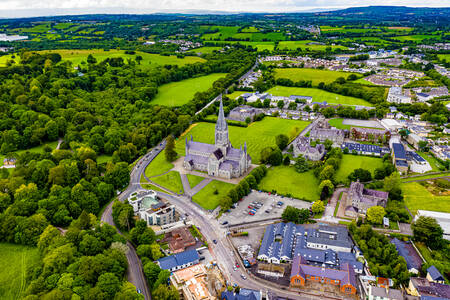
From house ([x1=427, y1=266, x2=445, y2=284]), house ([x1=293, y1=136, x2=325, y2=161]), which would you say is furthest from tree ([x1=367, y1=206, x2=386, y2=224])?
house ([x1=293, y1=136, x2=325, y2=161])

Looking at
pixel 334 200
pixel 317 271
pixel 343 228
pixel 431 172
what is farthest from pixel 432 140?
pixel 317 271

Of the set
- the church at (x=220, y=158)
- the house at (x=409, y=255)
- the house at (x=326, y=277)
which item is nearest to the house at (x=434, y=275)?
the house at (x=409, y=255)

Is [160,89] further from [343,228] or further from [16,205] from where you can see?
[343,228]

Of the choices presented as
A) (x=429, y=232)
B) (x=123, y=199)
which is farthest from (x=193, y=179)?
(x=429, y=232)

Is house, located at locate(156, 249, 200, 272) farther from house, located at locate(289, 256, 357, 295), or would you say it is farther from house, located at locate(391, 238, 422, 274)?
house, located at locate(391, 238, 422, 274)

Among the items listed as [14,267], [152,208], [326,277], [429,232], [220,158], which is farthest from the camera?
[220,158]

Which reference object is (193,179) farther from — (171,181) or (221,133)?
(221,133)

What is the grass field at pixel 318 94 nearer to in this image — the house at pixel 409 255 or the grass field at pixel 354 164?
the grass field at pixel 354 164

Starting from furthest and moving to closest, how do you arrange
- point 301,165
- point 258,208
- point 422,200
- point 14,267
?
point 301,165 < point 422,200 < point 258,208 < point 14,267
